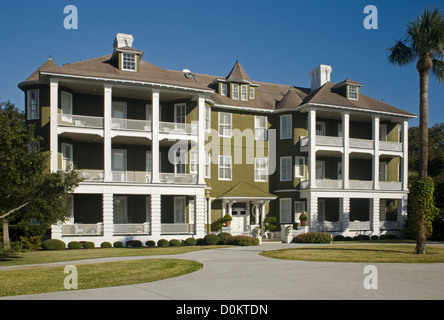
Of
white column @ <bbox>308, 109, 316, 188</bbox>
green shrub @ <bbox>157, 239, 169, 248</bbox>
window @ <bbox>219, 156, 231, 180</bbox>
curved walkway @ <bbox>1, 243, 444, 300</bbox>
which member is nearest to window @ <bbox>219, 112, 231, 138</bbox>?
window @ <bbox>219, 156, 231, 180</bbox>

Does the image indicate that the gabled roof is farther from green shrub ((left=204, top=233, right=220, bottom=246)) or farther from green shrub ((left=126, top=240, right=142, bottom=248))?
green shrub ((left=126, top=240, right=142, bottom=248))

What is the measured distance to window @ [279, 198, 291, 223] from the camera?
124 ft

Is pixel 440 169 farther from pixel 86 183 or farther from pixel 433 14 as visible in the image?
pixel 86 183

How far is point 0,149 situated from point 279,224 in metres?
25.8

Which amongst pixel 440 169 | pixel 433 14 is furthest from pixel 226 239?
pixel 440 169

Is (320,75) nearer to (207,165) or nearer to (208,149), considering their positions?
(208,149)

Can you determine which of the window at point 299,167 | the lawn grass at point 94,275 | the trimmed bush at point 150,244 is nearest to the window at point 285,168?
the window at point 299,167

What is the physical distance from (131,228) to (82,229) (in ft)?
10.6

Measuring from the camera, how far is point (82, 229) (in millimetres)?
29531

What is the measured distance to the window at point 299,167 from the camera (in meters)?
37.8

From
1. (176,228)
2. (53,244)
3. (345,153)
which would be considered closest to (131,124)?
(176,228)

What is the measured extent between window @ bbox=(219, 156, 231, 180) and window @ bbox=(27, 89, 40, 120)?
1400 cm

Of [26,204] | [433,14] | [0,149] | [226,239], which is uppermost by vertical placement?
[433,14]
